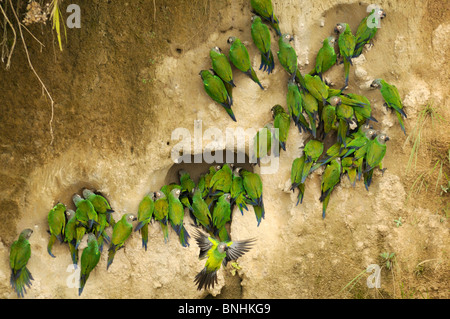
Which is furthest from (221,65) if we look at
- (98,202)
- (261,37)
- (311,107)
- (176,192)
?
(98,202)

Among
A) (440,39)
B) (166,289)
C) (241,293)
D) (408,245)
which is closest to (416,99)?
(440,39)

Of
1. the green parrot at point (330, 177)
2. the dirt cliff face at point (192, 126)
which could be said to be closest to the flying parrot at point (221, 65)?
the dirt cliff face at point (192, 126)

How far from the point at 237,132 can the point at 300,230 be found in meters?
0.87

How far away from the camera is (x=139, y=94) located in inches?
139

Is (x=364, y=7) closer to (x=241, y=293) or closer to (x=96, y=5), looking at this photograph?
(x=96, y=5)

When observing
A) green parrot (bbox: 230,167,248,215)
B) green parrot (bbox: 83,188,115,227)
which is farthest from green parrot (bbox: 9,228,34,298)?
green parrot (bbox: 230,167,248,215)

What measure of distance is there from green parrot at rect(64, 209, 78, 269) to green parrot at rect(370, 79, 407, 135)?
2358 millimetres

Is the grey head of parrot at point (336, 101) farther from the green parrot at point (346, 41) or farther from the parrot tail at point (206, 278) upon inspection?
the parrot tail at point (206, 278)

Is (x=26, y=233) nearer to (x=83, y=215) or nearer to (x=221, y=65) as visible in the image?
(x=83, y=215)

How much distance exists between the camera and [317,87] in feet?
11.4

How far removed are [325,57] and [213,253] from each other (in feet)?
5.26

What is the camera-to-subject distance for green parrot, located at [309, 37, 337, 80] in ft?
11.4

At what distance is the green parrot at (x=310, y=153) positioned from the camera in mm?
3529

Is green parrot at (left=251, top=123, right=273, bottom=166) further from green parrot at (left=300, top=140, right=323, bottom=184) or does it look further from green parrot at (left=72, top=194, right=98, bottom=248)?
green parrot at (left=72, top=194, right=98, bottom=248)
